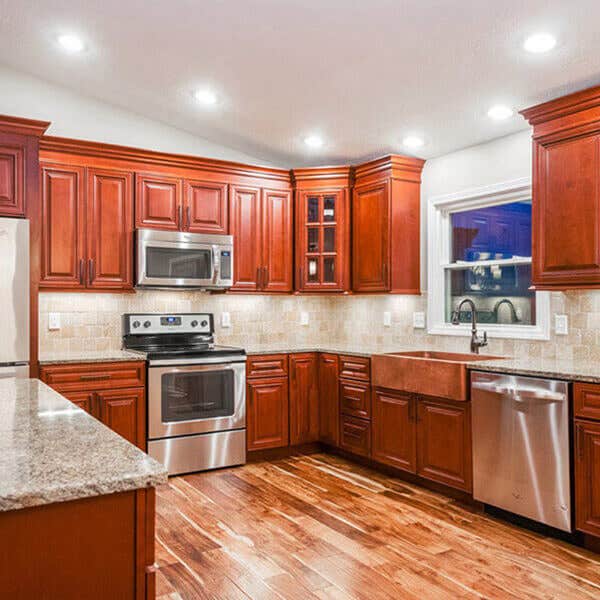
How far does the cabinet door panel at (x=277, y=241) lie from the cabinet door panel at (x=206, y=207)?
0.36m

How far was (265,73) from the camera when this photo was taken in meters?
3.71

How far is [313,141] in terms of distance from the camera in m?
4.78

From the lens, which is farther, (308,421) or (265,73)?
(308,421)

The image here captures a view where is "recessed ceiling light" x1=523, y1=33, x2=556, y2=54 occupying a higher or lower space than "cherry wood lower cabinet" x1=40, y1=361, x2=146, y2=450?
higher

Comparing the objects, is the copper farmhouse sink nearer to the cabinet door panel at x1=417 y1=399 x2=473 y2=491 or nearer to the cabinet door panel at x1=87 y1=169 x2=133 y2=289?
the cabinet door panel at x1=417 y1=399 x2=473 y2=491

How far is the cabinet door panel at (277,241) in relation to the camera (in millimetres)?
4918

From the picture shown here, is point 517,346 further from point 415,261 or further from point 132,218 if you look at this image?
point 132,218

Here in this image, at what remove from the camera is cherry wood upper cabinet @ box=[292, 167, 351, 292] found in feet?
16.2

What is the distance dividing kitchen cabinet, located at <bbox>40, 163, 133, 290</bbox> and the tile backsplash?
0.30 meters

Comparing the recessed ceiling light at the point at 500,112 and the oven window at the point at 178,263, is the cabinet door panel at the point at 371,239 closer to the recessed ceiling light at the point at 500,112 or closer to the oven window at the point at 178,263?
the recessed ceiling light at the point at 500,112

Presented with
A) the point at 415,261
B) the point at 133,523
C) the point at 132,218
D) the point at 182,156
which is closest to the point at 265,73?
the point at 182,156

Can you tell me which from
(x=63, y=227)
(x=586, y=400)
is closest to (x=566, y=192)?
(x=586, y=400)

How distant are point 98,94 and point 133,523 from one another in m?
3.95

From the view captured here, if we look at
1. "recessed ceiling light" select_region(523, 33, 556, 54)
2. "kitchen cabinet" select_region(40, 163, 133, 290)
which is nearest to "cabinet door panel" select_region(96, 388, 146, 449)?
Answer: "kitchen cabinet" select_region(40, 163, 133, 290)
